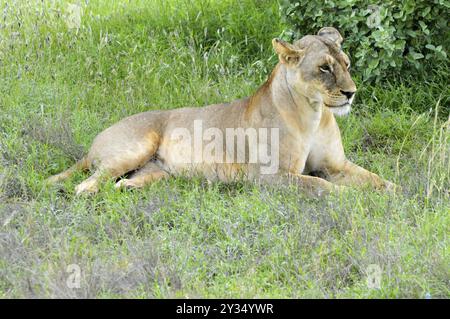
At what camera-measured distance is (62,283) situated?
14.0 feet

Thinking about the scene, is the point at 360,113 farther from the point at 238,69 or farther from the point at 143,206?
the point at 143,206

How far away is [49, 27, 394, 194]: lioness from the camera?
5.72 m

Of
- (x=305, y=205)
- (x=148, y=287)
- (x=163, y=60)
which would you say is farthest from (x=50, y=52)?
(x=148, y=287)

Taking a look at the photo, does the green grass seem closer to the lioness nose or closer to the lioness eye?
the lioness nose

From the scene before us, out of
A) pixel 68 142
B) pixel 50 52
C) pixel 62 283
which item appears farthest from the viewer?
pixel 50 52

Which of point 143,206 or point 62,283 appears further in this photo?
point 143,206

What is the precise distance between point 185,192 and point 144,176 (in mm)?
608

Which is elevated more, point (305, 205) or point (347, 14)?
point (347, 14)

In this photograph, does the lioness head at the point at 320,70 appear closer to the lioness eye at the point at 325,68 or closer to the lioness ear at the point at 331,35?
the lioness eye at the point at 325,68

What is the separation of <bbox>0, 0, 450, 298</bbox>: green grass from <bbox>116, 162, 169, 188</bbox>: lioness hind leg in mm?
184

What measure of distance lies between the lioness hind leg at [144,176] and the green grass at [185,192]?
0.60 feet

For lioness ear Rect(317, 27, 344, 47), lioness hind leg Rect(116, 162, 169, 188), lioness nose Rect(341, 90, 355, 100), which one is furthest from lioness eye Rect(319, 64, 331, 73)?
lioness hind leg Rect(116, 162, 169, 188)

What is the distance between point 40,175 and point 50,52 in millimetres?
1636

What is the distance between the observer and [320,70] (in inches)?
224
